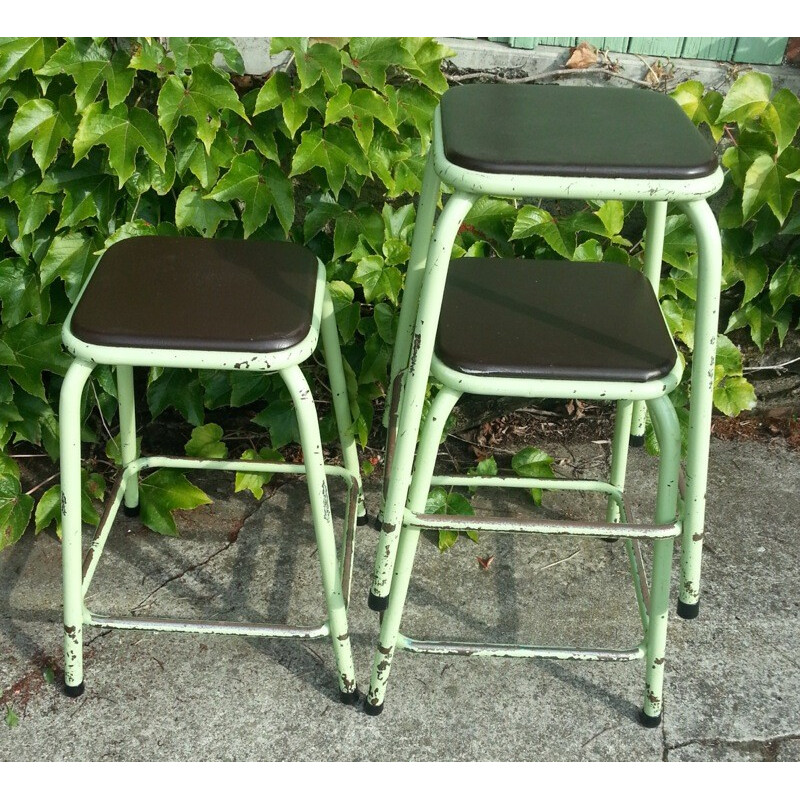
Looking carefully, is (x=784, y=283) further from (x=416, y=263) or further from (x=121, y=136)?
(x=121, y=136)

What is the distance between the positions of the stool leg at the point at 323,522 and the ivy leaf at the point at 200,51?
0.91 metres

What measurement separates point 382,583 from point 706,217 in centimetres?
91

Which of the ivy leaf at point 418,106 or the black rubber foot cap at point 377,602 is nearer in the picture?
the black rubber foot cap at point 377,602

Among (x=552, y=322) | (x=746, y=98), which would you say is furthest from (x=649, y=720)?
(x=746, y=98)

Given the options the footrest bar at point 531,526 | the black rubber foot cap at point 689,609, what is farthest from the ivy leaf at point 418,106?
the black rubber foot cap at point 689,609

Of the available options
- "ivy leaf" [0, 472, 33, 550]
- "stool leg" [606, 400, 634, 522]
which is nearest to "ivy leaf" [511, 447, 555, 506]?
"stool leg" [606, 400, 634, 522]

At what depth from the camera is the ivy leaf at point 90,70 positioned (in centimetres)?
212

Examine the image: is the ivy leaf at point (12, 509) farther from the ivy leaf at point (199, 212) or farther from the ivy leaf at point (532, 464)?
the ivy leaf at point (532, 464)

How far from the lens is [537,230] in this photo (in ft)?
7.78

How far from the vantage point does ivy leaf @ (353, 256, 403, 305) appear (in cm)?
231

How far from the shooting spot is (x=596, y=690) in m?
2.16

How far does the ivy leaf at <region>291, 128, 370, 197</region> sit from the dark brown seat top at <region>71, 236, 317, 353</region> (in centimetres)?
32

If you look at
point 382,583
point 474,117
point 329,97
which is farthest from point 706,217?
point 329,97

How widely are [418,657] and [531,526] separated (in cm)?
61
